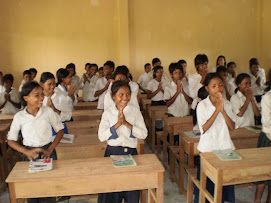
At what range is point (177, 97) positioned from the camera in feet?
14.6

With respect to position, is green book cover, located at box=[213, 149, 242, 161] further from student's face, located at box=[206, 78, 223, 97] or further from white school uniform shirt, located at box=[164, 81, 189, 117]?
white school uniform shirt, located at box=[164, 81, 189, 117]

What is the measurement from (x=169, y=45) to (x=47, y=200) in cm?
643

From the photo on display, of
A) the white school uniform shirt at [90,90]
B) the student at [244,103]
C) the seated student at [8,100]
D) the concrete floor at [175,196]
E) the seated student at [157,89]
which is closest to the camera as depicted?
the concrete floor at [175,196]

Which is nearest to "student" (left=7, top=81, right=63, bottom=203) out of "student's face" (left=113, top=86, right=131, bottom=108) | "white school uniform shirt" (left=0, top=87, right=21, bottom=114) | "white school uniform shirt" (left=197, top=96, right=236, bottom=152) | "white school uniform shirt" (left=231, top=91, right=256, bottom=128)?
"student's face" (left=113, top=86, right=131, bottom=108)

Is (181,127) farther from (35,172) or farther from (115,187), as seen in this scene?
(35,172)

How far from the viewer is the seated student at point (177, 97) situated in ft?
14.1

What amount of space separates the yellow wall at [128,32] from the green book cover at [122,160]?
19.0 ft

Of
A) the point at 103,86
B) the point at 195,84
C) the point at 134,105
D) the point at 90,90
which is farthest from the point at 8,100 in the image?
the point at 195,84

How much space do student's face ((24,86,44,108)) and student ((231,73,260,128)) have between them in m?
2.10

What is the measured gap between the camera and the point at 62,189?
219cm

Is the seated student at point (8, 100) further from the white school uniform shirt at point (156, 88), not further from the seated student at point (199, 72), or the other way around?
the seated student at point (199, 72)

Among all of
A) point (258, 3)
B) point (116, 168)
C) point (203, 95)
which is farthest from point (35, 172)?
point (258, 3)

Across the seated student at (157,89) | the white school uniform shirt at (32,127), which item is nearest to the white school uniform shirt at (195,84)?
the seated student at (157,89)

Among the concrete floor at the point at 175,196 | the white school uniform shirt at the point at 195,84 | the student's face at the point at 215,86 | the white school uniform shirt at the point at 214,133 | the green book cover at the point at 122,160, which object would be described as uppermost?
the student's face at the point at 215,86
